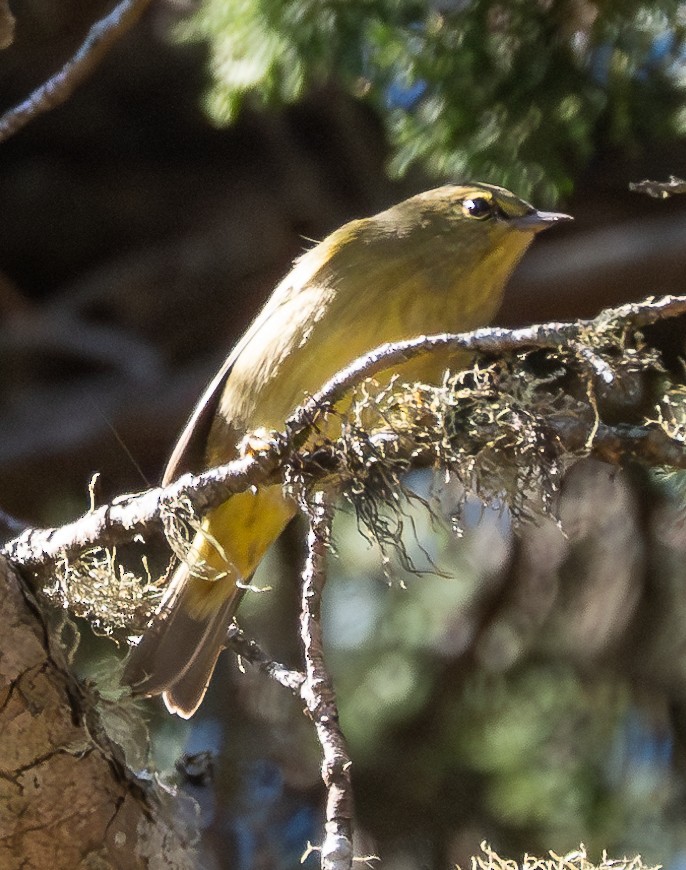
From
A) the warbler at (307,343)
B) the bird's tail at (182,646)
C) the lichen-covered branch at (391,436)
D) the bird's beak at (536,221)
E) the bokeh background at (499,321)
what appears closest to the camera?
the lichen-covered branch at (391,436)

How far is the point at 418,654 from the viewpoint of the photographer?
3.96m

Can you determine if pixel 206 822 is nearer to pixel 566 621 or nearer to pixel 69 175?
pixel 566 621

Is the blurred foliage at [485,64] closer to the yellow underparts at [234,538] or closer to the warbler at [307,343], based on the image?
the warbler at [307,343]

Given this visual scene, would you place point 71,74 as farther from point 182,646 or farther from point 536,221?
point 182,646

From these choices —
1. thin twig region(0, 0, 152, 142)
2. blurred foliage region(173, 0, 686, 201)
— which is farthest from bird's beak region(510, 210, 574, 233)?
thin twig region(0, 0, 152, 142)

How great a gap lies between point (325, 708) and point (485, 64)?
1674 millimetres

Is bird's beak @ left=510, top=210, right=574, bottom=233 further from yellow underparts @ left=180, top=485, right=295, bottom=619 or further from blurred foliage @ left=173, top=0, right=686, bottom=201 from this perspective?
yellow underparts @ left=180, top=485, right=295, bottom=619

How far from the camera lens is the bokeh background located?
300 cm

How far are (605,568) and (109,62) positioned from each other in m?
2.51

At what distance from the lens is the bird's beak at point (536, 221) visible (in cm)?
269

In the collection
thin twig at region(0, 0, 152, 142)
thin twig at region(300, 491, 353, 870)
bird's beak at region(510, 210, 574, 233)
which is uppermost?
thin twig at region(0, 0, 152, 142)

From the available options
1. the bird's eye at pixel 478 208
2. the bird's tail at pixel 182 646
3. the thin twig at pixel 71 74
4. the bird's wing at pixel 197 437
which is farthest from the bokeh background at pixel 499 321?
the bird's tail at pixel 182 646

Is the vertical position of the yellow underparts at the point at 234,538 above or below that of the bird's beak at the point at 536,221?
below

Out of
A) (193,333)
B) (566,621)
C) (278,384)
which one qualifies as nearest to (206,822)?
(278,384)
